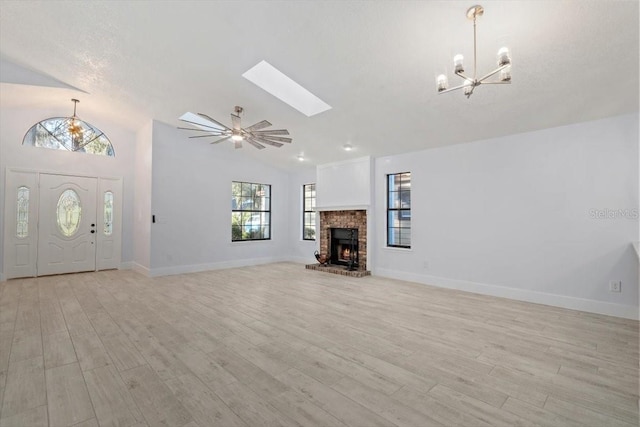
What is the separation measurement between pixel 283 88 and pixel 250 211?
13.8 ft

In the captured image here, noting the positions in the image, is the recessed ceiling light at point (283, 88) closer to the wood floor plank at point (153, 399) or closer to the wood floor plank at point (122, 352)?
the wood floor plank at point (122, 352)

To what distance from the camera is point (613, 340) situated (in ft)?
9.82

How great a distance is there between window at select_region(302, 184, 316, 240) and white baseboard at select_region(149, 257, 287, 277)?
3.95 feet

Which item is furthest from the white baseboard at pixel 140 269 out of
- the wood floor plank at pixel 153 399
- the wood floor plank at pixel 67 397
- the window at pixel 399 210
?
the window at pixel 399 210

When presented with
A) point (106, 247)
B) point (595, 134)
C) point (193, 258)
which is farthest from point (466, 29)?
point (106, 247)

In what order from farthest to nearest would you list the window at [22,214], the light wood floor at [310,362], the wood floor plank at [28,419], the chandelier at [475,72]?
the window at [22,214], the chandelier at [475,72], the light wood floor at [310,362], the wood floor plank at [28,419]

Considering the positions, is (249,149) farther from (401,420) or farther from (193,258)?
(401,420)

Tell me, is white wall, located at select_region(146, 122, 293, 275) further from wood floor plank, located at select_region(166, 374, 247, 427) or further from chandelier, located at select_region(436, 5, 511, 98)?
chandelier, located at select_region(436, 5, 511, 98)

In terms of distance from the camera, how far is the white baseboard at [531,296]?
3.74 m

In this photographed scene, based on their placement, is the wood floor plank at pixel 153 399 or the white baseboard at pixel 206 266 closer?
the wood floor plank at pixel 153 399

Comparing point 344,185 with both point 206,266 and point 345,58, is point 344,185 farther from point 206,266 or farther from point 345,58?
point 206,266

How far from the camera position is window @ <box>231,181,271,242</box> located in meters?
7.71

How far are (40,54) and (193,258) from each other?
441 centimetres

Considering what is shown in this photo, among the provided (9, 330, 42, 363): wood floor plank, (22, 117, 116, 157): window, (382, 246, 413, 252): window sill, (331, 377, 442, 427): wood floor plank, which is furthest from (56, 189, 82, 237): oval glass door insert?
(331, 377, 442, 427): wood floor plank
